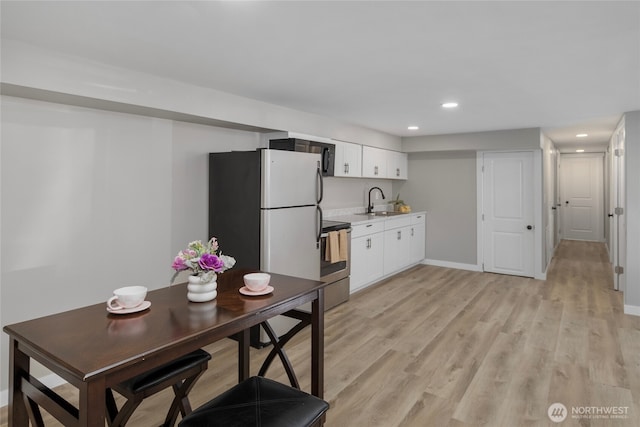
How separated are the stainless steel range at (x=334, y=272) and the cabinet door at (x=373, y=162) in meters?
1.32

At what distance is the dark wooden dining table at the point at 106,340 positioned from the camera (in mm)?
1196

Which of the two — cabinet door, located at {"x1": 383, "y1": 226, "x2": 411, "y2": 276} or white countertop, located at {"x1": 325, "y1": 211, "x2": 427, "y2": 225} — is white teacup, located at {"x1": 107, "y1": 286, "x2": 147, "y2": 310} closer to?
white countertop, located at {"x1": 325, "y1": 211, "x2": 427, "y2": 225}

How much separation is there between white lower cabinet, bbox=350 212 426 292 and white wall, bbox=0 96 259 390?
2.15 meters

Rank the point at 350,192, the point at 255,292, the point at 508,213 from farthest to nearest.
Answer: the point at 508,213 < the point at 350,192 < the point at 255,292

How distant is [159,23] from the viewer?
78.9 inches

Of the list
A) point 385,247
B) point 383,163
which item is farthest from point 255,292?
point 383,163

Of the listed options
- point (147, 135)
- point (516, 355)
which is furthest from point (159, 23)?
point (516, 355)

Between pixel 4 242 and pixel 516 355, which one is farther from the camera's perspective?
pixel 516 355

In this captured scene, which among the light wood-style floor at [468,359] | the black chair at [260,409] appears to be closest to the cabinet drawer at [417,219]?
the light wood-style floor at [468,359]

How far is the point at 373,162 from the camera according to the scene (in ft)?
18.8

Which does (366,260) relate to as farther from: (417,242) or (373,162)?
(417,242)

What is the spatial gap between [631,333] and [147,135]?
4838mm

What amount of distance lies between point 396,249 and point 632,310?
285cm

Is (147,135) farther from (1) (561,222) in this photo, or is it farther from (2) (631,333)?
(1) (561,222)
